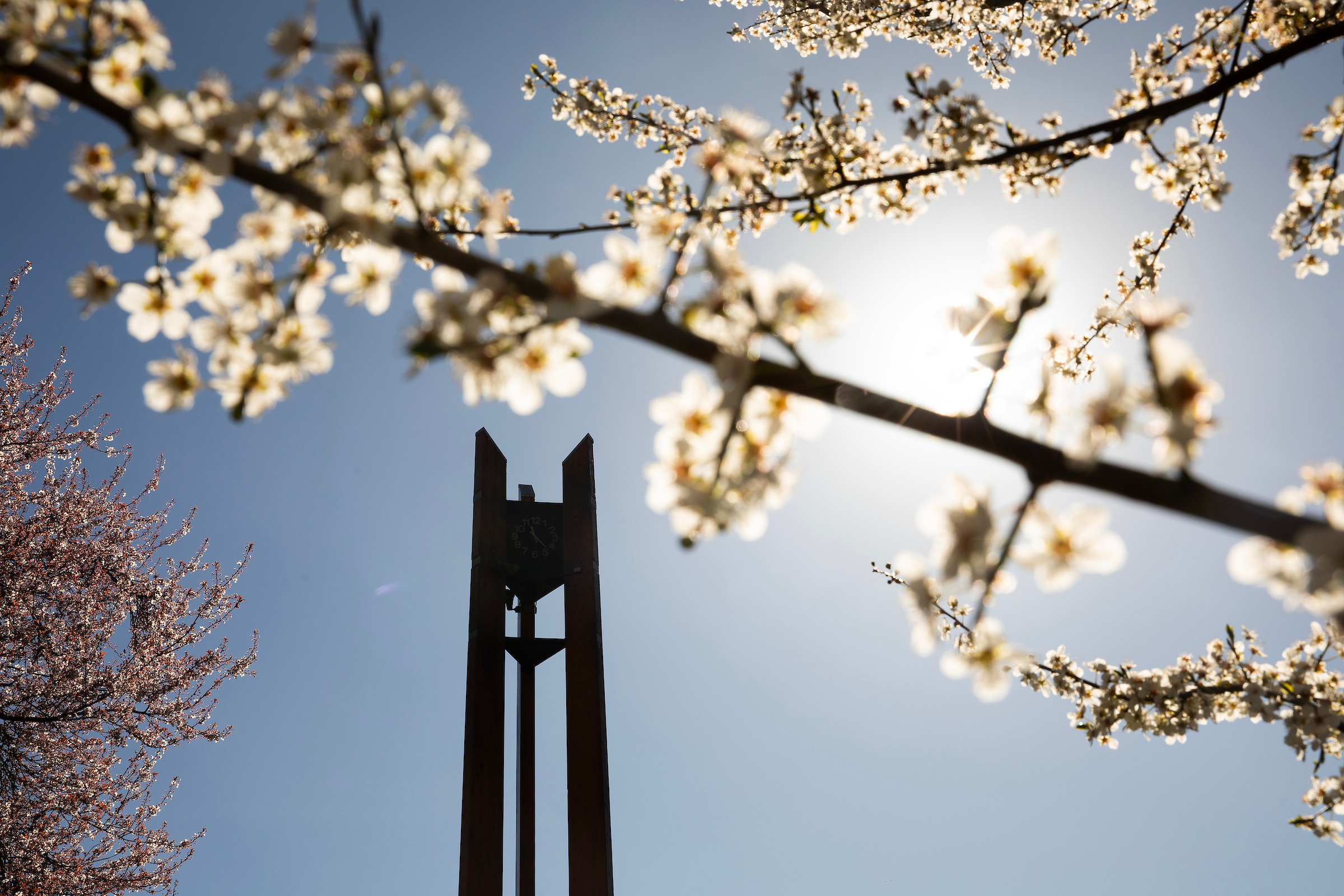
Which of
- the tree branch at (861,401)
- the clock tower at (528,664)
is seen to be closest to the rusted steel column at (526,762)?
the clock tower at (528,664)

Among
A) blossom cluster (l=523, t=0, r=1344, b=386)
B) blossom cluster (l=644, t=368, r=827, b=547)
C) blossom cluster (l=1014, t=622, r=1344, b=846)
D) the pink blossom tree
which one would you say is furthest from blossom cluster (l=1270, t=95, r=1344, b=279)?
the pink blossom tree

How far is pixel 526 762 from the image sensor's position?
4227mm

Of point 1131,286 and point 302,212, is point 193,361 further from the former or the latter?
point 1131,286

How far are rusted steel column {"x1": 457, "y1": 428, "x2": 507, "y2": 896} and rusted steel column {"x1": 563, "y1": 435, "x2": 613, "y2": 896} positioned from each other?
38cm

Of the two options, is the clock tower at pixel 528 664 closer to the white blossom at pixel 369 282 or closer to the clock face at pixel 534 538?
the clock face at pixel 534 538

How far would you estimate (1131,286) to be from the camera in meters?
3.22

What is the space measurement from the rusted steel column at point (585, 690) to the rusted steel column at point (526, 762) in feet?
1.18

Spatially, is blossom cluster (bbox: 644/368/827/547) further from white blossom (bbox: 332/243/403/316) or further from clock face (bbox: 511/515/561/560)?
clock face (bbox: 511/515/561/560)

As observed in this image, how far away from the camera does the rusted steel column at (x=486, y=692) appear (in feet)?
11.2

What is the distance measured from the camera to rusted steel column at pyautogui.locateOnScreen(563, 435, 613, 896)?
358cm

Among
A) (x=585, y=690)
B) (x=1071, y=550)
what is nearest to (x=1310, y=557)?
(x=1071, y=550)

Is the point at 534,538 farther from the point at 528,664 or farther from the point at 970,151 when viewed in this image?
the point at 970,151

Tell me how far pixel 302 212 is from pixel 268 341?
23 cm

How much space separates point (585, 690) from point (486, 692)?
556mm
